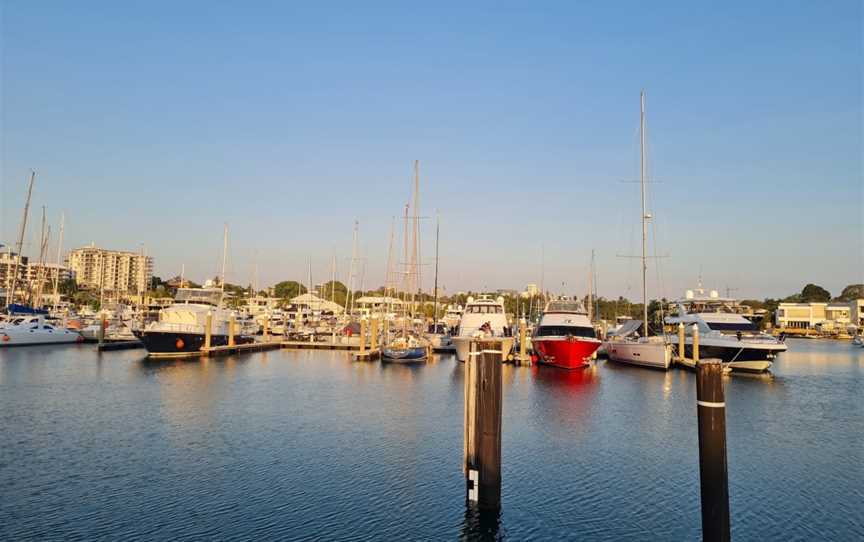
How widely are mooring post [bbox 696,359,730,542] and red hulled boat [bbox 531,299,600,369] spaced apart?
40.2 meters

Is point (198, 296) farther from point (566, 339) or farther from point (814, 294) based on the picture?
point (814, 294)

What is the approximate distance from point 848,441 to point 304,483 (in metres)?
21.2

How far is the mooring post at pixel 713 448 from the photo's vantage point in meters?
10.1

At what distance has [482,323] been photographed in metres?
55.5

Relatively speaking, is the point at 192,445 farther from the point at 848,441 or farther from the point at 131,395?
the point at 848,441

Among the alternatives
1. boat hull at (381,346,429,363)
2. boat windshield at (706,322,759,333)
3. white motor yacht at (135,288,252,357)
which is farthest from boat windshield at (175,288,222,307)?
boat windshield at (706,322,759,333)

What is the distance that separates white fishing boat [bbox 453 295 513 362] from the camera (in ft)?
175

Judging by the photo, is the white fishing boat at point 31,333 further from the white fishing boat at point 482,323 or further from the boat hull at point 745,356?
the boat hull at point 745,356

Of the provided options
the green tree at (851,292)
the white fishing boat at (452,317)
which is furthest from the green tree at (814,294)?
the white fishing boat at (452,317)

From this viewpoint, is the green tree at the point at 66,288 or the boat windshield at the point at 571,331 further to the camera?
the green tree at the point at 66,288

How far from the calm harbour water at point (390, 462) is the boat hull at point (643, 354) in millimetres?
10817

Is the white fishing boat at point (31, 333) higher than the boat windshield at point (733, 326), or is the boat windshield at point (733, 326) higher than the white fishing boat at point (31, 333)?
the boat windshield at point (733, 326)

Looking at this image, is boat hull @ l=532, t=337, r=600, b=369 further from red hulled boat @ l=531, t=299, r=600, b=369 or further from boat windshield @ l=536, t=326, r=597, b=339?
boat windshield @ l=536, t=326, r=597, b=339

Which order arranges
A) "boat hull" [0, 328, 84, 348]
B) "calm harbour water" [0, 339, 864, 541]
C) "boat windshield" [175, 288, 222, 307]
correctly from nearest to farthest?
"calm harbour water" [0, 339, 864, 541]
"boat windshield" [175, 288, 222, 307]
"boat hull" [0, 328, 84, 348]
